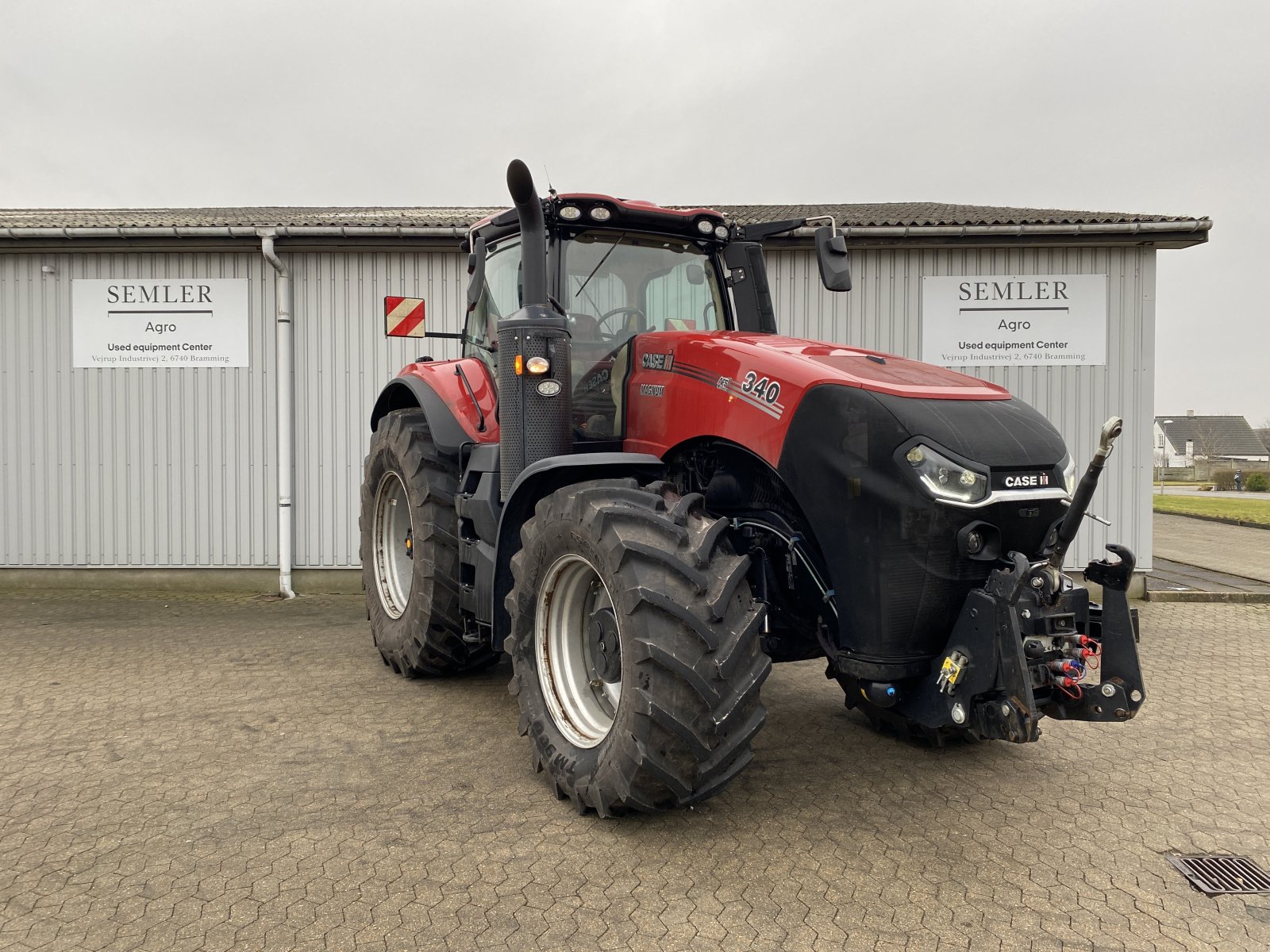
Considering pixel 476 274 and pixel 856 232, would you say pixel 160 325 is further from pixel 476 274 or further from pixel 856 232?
pixel 856 232

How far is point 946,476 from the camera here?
3053mm

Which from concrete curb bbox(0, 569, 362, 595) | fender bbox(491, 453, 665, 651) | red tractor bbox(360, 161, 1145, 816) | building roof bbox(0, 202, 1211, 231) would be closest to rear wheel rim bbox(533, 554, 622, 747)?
red tractor bbox(360, 161, 1145, 816)

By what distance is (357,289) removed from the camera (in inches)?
340

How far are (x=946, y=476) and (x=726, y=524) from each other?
0.75m

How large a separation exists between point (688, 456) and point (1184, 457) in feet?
275

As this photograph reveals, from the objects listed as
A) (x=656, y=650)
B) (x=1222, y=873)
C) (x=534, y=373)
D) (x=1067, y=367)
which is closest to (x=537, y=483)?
(x=534, y=373)

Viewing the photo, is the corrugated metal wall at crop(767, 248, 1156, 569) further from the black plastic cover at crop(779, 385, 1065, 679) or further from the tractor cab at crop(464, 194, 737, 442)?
the black plastic cover at crop(779, 385, 1065, 679)

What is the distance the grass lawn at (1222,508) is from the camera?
19.1 meters

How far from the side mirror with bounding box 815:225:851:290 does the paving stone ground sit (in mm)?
2145

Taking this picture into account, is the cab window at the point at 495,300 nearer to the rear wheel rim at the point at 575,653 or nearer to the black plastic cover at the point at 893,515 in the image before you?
the rear wheel rim at the point at 575,653

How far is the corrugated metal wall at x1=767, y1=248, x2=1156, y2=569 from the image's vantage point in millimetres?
8406

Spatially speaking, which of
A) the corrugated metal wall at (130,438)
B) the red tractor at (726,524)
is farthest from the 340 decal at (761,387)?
the corrugated metal wall at (130,438)

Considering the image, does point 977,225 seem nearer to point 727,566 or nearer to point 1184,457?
point 727,566

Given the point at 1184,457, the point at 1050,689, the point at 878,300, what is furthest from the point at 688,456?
the point at 1184,457
